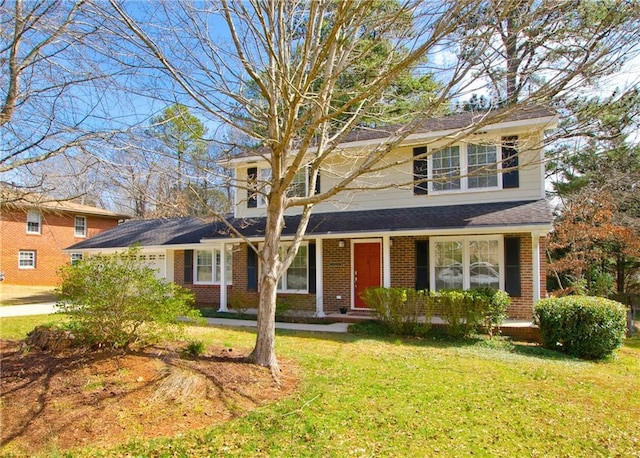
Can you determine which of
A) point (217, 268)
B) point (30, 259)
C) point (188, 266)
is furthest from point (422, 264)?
point (30, 259)

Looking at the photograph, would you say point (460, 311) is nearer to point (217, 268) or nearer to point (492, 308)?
point (492, 308)

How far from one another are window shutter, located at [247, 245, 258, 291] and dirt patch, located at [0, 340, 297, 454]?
7648mm

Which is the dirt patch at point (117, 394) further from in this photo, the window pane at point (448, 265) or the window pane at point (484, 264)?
the window pane at point (484, 264)

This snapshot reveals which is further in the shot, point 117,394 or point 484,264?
point 484,264

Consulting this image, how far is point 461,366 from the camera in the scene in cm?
731

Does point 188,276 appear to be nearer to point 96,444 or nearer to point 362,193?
point 362,193

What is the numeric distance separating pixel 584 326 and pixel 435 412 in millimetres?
5107

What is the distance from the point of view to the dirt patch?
4.28 meters

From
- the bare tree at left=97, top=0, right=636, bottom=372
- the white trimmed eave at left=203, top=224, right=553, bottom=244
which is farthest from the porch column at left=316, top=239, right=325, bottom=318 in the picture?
the bare tree at left=97, top=0, right=636, bottom=372

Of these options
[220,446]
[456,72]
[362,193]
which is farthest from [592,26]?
[362,193]

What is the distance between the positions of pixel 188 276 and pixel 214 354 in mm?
9940

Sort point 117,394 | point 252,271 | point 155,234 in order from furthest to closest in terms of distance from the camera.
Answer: point 155,234 → point 252,271 → point 117,394

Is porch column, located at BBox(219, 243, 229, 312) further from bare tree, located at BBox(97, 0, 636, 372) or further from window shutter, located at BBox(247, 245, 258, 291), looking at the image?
bare tree, located at BBox(97, 0, 636, 372)

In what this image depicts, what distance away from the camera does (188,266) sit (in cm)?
1630
